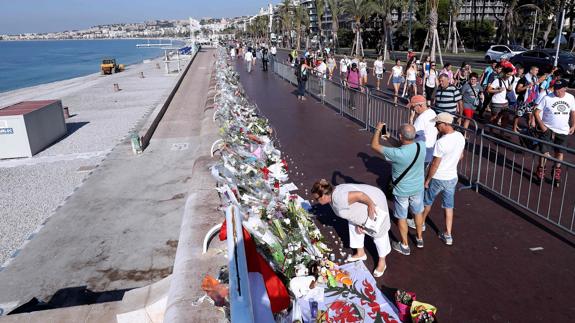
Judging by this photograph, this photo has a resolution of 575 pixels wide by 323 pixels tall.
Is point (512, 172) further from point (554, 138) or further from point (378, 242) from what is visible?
point (378, 242)

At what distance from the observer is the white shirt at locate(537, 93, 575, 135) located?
744cm

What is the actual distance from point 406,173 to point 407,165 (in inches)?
4.0

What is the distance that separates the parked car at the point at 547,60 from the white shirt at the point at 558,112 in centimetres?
1413

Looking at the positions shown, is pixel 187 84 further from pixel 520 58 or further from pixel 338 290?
pixel 338 290

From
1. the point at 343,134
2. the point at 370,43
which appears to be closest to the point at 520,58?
the point at 343,134

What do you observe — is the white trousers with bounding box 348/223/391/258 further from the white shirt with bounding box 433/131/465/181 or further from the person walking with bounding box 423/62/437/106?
the person walking with bounding box 423/62/437/106

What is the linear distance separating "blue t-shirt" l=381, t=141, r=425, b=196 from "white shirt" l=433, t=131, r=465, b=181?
1.59 feet

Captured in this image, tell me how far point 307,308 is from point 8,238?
6.46 meters

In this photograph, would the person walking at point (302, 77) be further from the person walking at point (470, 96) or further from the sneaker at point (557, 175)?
the sneaker at point (557, 175)

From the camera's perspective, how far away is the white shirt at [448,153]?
5441mm

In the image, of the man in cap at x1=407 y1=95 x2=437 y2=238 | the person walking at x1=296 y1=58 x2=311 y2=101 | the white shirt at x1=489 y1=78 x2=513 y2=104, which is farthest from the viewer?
the person walking at x1=296 y1=58 x2=311 y2=101

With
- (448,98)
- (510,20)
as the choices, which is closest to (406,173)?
(448,98)

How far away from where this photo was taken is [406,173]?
5.06 m

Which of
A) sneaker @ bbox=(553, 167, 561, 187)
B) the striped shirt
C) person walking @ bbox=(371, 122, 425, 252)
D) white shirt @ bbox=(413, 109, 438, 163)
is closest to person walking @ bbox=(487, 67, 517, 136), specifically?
the striped shirt
